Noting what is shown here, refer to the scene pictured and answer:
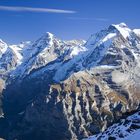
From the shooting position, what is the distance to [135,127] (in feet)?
501

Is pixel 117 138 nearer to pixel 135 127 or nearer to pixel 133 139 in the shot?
pixel 135 127

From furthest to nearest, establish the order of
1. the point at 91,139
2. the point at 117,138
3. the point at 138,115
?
the point at 91,139, the point at 138,115, the point at 117,138

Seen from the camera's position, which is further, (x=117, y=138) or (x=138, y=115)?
(x=138, y=115)

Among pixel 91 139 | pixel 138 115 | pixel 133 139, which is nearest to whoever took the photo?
pixel 133 139

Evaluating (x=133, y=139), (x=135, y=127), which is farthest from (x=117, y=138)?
(x=133, y=139)

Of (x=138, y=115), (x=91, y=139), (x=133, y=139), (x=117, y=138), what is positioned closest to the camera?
(x=133, y=139)

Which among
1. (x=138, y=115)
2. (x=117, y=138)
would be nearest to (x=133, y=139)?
(x=117, y=138)

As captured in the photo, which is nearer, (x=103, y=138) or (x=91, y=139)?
(x=103, y=138)

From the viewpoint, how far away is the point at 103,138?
168 meters

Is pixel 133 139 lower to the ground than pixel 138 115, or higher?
lower

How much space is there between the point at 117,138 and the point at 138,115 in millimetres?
18488

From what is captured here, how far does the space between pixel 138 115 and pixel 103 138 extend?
1543 cm

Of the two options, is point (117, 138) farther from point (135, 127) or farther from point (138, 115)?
point (138, 115)

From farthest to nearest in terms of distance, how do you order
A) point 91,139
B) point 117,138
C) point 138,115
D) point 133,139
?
point 91,139 → point 138,115 → point 117,138 → point 133,139
